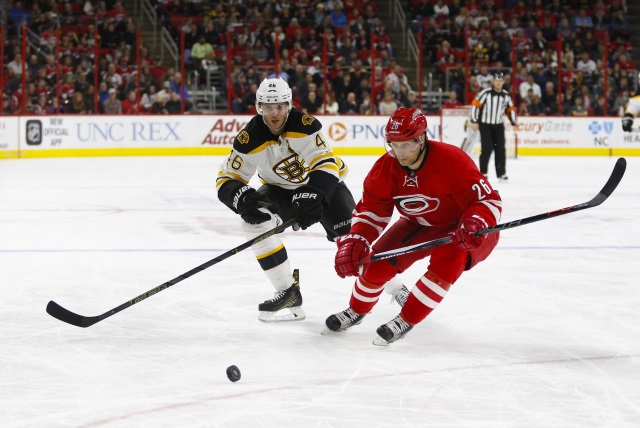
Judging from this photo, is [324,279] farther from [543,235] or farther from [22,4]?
[22,4]

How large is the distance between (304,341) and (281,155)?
0.80m

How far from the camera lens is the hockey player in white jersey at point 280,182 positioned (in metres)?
3.63

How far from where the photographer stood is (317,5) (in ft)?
54.3

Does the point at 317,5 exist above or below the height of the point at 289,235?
above

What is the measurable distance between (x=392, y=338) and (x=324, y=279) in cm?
135

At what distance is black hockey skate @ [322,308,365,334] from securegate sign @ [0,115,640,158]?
407 inches

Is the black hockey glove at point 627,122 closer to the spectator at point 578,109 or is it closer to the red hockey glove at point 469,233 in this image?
the spectator at point 578,109

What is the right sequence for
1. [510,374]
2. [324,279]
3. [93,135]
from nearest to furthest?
[510,374]
[324,279]
[93,135]

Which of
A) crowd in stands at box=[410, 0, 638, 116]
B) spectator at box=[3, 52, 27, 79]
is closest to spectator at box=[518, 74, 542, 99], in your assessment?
crowd in stands at box=[410, 0, 638, 116]

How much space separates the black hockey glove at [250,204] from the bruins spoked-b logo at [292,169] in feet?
0.70

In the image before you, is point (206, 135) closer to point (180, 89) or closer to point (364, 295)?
point (180, 89)

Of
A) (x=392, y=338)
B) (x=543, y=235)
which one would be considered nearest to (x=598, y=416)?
(x=392, y=338)

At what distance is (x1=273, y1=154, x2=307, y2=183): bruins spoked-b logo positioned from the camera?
383cm

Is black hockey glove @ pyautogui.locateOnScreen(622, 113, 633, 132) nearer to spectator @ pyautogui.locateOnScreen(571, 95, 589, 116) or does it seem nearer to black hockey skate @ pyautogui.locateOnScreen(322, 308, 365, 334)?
spectator @ pyautogui.locateOnScreen(571, 95, 589, 116)
